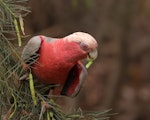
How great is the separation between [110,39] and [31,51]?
16.1 feet

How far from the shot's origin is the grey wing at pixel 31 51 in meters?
1.76

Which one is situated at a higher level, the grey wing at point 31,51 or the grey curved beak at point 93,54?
the grey curved beak at point 93,54

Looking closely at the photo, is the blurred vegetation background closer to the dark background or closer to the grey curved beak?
the dark background

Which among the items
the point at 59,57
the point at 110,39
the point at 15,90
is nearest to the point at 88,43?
the point at 59,57

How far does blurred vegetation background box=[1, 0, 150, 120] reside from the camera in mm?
4746

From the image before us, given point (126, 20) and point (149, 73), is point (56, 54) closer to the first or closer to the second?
point (126, 20)

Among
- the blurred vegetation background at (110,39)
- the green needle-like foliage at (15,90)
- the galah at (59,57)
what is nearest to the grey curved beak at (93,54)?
the galah at (59,57)

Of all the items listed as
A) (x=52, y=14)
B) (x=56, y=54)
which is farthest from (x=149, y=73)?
(x=56, y=54)

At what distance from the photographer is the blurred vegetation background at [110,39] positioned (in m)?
4.75

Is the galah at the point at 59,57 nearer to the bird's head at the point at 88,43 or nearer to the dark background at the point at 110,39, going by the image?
the bird's head at the point at 88,43

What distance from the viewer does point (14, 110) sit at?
1674mm

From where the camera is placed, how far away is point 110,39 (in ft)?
21.8

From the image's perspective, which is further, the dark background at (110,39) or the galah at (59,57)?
the dark background at (110,39)

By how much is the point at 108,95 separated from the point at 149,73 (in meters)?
1.74
